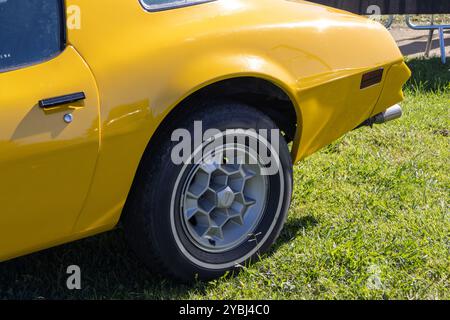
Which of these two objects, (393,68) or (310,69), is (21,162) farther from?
(393,68)

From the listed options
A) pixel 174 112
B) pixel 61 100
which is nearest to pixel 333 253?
pixel 174 112

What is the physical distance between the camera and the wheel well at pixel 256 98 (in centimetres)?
286

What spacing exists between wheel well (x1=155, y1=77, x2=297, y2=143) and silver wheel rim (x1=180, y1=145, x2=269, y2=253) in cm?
23

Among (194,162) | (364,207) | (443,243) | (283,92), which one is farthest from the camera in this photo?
(364,207)

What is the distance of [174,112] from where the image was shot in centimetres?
281

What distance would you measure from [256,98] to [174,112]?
514 mm

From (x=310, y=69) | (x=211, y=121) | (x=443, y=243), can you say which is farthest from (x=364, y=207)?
(x=211, y=121)

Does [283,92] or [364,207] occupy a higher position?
[283,92]

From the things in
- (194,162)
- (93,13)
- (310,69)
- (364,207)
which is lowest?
(364,207)

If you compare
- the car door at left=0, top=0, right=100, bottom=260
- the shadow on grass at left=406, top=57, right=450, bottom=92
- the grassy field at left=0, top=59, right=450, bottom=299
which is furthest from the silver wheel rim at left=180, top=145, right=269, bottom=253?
the shadow on grass at left=406, top=57, right=450, bottom=92

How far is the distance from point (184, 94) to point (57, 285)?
1.09 metres

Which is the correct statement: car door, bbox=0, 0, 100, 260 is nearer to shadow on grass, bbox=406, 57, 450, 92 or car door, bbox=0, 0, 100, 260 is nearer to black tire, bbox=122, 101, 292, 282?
black tire, bbox=122, 101, 292, 282

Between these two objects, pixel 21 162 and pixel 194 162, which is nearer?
pixel 21 162
